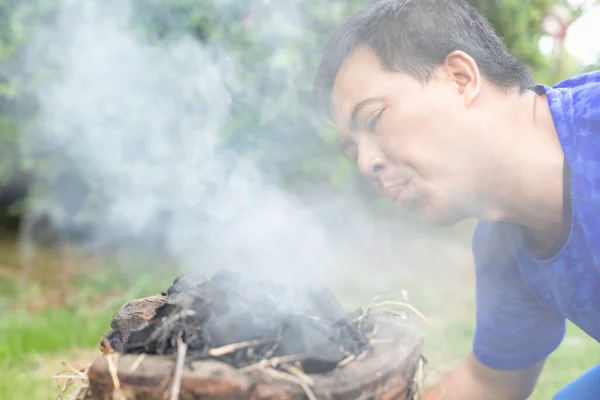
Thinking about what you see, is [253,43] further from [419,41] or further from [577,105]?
[577,105]

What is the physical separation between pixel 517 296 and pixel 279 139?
9.08 feet

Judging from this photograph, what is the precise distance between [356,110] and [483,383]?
5.01 feet

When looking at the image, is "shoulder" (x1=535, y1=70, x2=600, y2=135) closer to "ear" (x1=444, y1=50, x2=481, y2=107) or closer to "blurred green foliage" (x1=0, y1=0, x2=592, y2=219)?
"ear" (x1=444, y1=50, x2=481, y2=107)

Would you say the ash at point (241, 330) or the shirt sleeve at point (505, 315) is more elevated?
the ash at point (241, 330)

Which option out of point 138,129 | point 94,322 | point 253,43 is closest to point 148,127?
point 138,129

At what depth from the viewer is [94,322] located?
443cm

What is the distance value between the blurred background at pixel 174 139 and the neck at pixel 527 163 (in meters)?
1.95

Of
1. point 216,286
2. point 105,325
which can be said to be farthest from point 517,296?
point 105,325

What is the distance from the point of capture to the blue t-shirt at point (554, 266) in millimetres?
1893

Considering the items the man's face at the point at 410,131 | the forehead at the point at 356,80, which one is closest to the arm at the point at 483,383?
the man's face at the point at 410,131

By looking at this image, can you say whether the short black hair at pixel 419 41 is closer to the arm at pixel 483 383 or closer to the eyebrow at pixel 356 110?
the eyebrow at pixel 356 110

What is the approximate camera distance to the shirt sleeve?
7.95ft

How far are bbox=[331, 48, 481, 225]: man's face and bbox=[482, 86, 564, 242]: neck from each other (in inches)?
4.9

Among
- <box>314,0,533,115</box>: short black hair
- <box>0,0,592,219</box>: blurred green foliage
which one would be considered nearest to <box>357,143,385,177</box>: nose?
<box>314,0,533,115</box>: short black hair
